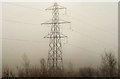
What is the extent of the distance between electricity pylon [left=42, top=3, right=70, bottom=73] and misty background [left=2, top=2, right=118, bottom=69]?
0.27ft

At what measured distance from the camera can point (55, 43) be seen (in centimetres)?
435

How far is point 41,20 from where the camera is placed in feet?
14.6

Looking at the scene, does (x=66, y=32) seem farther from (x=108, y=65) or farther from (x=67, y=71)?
(x=108, y=65)

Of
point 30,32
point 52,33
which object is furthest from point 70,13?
point 30,32

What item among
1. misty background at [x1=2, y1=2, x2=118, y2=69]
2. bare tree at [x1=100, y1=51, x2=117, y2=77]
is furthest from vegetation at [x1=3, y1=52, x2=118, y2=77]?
misty background at [x1=2, y1=2, x2=118, y2=69]

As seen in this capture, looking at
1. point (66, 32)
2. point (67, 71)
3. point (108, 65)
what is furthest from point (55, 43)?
point (108, 65)

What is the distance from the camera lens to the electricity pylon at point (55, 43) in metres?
4.32

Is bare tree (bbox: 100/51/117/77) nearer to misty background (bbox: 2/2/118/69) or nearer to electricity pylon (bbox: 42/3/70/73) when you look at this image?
misty background (bbox: 2/2/118/69)

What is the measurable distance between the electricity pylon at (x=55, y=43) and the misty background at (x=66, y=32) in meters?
0.08

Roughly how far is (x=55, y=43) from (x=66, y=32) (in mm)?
323

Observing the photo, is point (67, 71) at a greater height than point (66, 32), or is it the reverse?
point (66, 32)

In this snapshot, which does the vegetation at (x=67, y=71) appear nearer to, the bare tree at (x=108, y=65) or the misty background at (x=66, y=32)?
the bare tree at (x=108, y=65)

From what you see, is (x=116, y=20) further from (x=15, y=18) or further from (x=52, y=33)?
(x=15, y=18)

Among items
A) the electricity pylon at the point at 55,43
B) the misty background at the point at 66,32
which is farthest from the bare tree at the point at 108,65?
the electricity pylon at the point at 55,43
